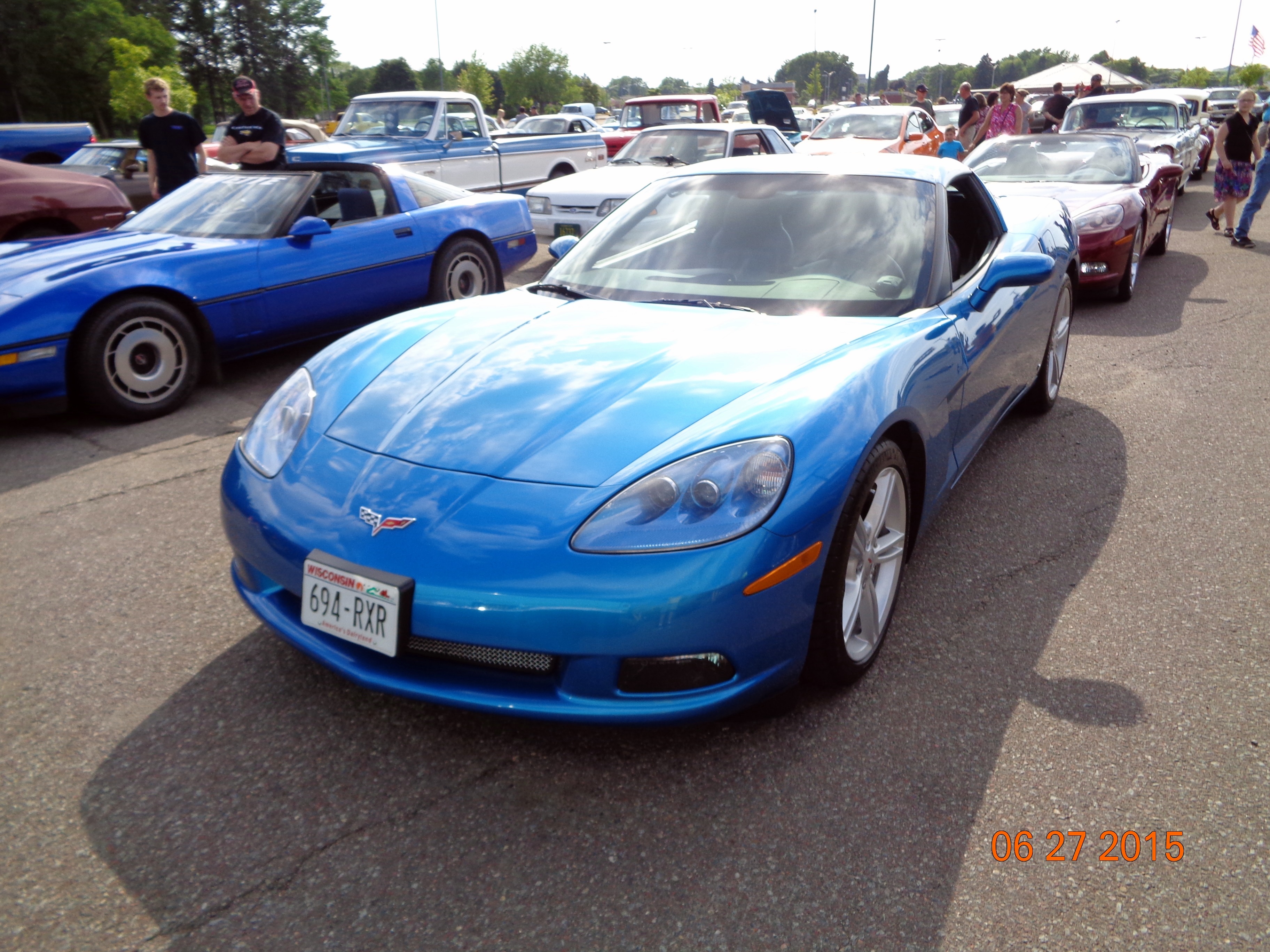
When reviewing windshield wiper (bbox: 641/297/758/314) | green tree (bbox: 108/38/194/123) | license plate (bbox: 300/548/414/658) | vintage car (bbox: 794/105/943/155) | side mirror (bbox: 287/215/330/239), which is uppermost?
green tree (bbox: 108/38/194/123)

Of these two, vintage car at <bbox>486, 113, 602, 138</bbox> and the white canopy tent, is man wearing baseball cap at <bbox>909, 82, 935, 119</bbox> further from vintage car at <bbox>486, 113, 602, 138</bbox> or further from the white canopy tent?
the white canopy tent

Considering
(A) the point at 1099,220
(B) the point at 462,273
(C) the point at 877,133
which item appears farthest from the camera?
(C) the point at 877,133

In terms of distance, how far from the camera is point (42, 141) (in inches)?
554

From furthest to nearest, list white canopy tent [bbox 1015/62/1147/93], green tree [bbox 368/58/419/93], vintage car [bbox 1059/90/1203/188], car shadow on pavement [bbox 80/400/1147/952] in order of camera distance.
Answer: green tree [bbox 368/58/419/93] → white canopy tent [bbox 1015/62/1147/93] → vintage car [bbox 1059/90/1203/188] → car shadow on pavement [bbox 80/400/1147/952]

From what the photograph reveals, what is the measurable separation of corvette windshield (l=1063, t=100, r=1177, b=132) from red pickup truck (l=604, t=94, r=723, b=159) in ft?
16.7

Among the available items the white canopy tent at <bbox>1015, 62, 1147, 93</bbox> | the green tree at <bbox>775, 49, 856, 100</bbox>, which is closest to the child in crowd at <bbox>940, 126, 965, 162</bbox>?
the white canopy tent at <bbox>1015, 62, 1147, 93</bbox>

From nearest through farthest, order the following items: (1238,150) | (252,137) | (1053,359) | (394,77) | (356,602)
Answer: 1. (356,602)
2. (1053,359)
3. (252,137)
4. (1238,150)
5. (394,77)

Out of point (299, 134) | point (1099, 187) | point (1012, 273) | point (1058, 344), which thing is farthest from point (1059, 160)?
point (299, 134)

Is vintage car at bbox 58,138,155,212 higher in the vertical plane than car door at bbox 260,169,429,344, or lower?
higher

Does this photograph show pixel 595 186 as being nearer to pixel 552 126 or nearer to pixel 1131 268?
pixel 1131 268

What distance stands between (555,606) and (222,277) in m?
4.25

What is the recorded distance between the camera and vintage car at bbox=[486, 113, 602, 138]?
17.7 m

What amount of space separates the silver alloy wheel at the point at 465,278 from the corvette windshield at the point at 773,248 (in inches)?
130

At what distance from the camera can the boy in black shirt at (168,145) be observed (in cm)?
787
